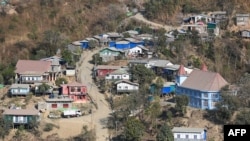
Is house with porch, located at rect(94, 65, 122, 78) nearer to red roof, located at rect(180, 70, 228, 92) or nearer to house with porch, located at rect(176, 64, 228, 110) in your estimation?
house with porch, located at rect(176, 64, 228, 110)

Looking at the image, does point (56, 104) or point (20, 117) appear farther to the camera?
Result: point (56, 104)

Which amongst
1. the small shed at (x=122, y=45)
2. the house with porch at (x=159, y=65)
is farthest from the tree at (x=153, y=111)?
the small shed at (x=122, y=45)

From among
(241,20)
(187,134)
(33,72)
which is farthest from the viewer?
(241,20)

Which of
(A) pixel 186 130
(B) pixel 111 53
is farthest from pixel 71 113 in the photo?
(B) pixel 111 53

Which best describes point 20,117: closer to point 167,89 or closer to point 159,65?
point 167,89

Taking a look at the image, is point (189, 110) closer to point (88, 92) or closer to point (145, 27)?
point (88, 92)

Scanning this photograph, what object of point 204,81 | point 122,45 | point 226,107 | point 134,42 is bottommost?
point 226,107

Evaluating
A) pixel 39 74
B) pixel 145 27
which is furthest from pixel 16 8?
pixel 39 74
